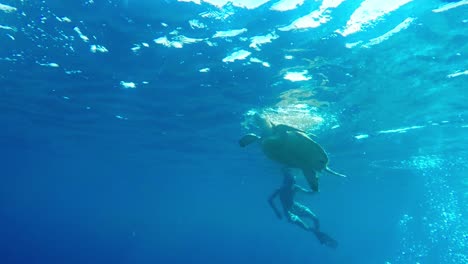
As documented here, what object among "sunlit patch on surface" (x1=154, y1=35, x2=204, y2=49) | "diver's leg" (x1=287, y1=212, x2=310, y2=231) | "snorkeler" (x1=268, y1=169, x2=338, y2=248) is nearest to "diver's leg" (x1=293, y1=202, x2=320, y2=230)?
"snorkeler" (x1=268, y1=169, x2=338, y2=248)

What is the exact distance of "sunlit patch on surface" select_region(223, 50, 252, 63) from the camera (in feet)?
47.1

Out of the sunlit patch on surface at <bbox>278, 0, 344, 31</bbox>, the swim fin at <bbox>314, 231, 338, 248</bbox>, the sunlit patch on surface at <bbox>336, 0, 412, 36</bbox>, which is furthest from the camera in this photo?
the swim fin at <bbox>314, 231, 338, 248</bbox>

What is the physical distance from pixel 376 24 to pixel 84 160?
147 feet

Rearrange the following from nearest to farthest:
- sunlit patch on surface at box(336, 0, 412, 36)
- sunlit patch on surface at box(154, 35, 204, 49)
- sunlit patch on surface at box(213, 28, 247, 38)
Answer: sunlit patch on surface at box(336, 0, 412, 36), sunlit patch on surface at box(213, 28, 247, 38), sunlit patch on surface at box(154, 35, 204, 49)

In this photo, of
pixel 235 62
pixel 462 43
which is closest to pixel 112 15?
pixel 235 62

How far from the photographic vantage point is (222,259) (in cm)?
9606

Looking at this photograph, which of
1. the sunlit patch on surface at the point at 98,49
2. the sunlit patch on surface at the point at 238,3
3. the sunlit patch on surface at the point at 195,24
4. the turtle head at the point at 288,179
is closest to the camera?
the sunlit patch on surface at the point at 238,3

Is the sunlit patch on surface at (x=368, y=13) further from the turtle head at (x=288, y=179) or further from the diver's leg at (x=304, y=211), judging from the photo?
the diver's leg at (x=304, y=211)

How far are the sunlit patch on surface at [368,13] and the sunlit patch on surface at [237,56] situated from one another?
11.9ft

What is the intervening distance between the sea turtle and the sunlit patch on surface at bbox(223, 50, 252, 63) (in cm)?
654

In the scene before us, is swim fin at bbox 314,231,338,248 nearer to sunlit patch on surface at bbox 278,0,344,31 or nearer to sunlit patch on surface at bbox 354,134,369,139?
sunlit patch on surface at bbox 278,0,344,31

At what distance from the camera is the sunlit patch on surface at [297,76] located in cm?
1566

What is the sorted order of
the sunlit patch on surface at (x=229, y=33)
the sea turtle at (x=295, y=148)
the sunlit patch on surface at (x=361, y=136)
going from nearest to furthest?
1. the sea turtle at (x=295, y=148)
2. the sunlit patch on surface at (x=229, y=33)
3. the sunlit patch on surface at (x=361, y=136)

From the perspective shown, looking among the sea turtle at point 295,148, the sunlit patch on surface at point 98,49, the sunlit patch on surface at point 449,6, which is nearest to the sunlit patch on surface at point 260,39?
the sunlit patch on surface at point 449,6
